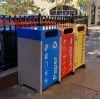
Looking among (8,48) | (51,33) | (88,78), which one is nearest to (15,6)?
(8,48)

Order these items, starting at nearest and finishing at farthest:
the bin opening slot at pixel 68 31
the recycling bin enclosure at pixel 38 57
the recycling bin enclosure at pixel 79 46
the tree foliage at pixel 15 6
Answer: the recycling bin enclosure at pixel 38 57, the bin opening slot at pixel 68 31, the recycling bin enclosure at pixel 79 46, the tree foliage at pixel 15 6

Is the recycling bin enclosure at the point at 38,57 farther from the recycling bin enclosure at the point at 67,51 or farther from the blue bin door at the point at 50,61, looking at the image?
the recycling bin enclosure at the point at 67,51

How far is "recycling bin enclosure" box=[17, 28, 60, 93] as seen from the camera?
4172 mm

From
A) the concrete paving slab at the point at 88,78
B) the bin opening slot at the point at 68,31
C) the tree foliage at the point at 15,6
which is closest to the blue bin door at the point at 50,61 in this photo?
the bin opening slot at the point at 68,31

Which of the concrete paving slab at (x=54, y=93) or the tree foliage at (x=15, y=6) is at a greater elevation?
the tree foliage at (x=15, y=6)

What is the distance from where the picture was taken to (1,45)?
504cm

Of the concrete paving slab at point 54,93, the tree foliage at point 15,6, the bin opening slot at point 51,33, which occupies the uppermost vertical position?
the tree foliage at point 15,6

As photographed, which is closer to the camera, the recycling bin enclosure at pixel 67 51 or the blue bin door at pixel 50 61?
the blue bin door at pixel 50 61

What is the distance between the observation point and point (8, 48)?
508cm

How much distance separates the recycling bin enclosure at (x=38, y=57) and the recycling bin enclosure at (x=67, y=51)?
0.27m

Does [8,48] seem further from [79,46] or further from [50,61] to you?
[79,46]

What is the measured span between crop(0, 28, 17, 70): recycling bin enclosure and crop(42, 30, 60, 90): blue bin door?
1.02 m

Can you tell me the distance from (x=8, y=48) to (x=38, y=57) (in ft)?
3.79

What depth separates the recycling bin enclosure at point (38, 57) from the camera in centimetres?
417
